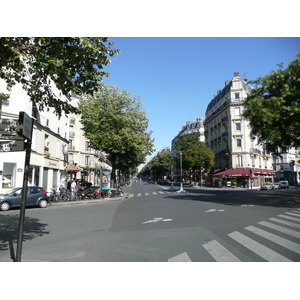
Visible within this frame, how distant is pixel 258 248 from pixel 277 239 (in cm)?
123

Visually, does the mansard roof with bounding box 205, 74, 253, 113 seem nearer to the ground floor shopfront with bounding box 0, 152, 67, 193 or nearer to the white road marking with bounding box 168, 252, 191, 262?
the ground floor shopfront with bounding box 0, 152, 67, 193

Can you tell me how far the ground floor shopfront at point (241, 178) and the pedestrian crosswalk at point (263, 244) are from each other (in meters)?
38.8

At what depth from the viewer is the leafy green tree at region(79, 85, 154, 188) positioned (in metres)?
25.3

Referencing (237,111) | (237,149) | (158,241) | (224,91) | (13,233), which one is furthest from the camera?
(224,91)

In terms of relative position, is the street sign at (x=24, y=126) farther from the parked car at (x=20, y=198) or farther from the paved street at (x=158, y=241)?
the parked car at (x=20, y=198)

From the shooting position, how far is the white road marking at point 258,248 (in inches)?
203

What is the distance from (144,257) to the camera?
529 cm

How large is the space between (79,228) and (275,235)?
6.20 meters

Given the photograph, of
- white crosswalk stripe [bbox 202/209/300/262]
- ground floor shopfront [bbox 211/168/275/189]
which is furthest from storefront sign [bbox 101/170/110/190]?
ground floor shopfront [bbox 211/168/275/189]

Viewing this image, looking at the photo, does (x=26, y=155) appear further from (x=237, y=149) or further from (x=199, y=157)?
(x=199, y=157)

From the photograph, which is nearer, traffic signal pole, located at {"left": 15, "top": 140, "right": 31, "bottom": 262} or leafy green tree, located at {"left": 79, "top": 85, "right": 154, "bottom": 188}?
traffic signal pole, located at {"left": 15, "top": 140, "right": 31, "bottom": 262}

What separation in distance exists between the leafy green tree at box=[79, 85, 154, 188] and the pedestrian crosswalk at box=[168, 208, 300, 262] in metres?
18.2

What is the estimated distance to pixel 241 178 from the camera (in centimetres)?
4856

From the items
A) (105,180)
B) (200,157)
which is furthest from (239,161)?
(105,180)
